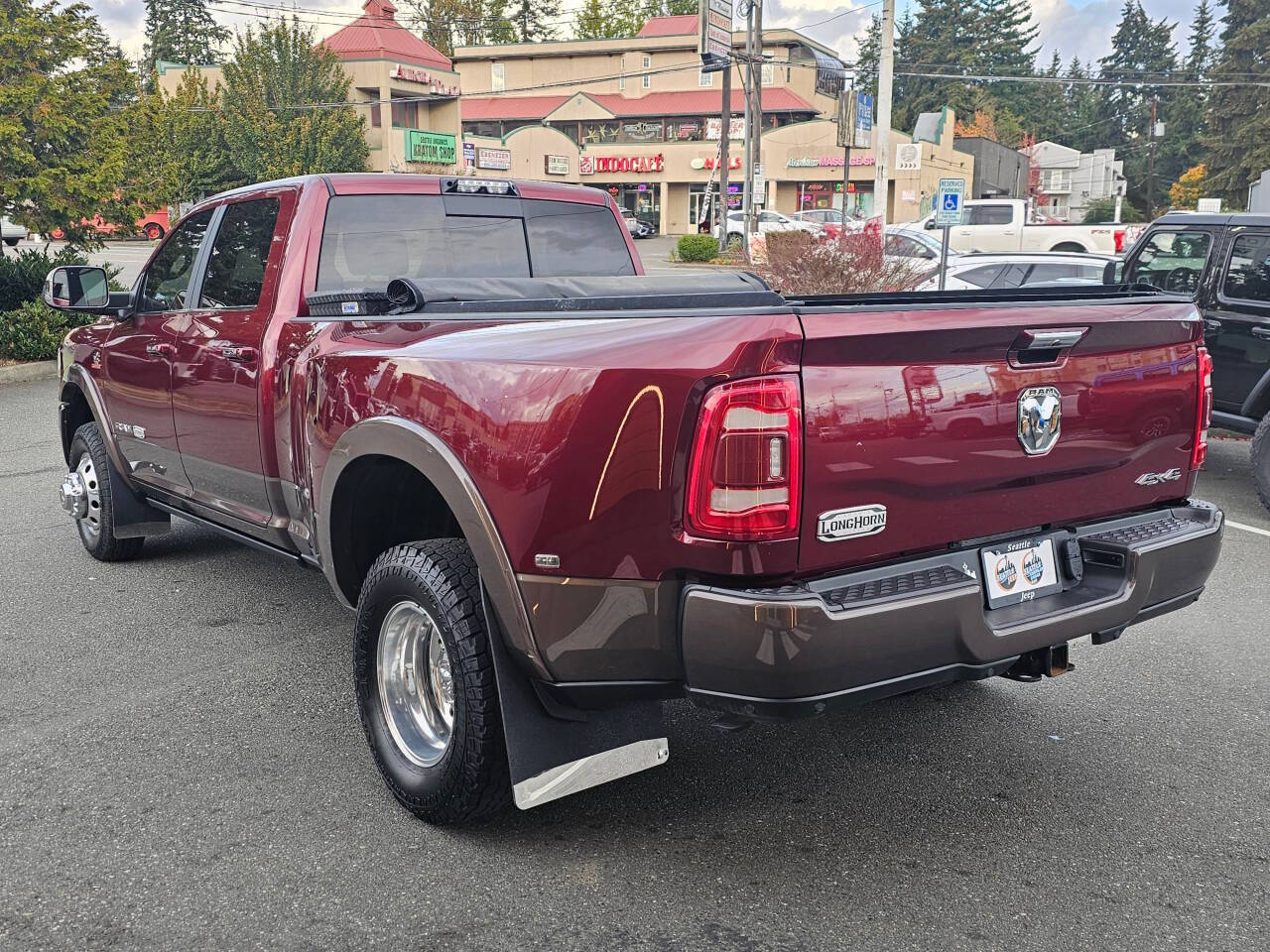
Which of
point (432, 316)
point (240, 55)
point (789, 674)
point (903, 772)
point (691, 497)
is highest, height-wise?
point (240, 55)

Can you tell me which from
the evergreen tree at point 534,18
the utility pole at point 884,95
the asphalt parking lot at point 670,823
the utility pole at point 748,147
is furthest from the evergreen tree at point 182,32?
the asphalt parking lot at point 670,823

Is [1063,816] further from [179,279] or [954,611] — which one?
[179,279]

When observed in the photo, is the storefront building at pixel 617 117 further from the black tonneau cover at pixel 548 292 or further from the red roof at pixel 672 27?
the black tonneau cover at pixel 548 292

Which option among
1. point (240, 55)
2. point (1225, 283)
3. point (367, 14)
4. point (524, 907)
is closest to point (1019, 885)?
point (524, 907)

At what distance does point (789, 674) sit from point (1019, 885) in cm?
104

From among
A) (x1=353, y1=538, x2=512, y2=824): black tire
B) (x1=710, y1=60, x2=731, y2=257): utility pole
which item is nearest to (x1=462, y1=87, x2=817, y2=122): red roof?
(x1=710, y1=60, x2=731, y2=257): utility pole

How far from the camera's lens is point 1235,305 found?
789 centimetres

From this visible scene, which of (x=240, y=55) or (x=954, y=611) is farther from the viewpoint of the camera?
(x=240, y=55)

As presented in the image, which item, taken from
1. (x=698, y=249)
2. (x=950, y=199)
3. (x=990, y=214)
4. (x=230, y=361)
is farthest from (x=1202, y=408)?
(x=698, y=249)

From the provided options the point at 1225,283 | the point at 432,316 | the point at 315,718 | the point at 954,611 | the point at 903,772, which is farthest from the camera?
the point at 1225,283

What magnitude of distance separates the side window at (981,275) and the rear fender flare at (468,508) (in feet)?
38.5

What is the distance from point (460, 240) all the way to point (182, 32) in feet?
367

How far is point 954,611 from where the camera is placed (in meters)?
2.74

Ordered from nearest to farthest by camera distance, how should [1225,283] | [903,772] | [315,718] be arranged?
1. [903,772]
2. [315,718]
3. [1225,283]
